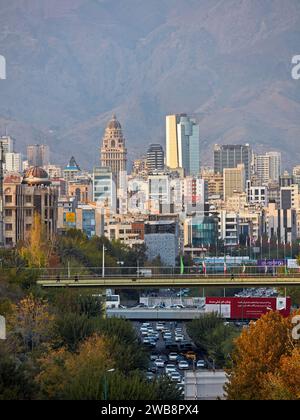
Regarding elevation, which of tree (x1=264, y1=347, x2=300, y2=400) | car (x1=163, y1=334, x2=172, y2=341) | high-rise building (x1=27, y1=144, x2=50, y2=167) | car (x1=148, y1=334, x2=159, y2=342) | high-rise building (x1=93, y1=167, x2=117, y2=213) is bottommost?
car (x1=163, y1=334, x2=172, y2=341)

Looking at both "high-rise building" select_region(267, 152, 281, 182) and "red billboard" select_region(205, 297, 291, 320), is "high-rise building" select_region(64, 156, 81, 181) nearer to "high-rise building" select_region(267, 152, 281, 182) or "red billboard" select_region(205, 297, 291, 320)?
"high-rise building" select_region(267, 152, 281, 182)

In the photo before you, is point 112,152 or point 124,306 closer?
point 124,306

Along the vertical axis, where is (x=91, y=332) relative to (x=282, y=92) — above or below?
below

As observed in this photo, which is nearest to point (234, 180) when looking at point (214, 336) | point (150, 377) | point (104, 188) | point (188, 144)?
point (104, 188)

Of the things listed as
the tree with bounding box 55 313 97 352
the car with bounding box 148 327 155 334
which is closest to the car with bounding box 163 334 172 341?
the car with bounding box 148 327 155 334

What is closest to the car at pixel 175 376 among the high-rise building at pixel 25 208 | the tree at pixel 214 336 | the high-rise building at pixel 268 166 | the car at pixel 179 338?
the tree at pixel 214 336

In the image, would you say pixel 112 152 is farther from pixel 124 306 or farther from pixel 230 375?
pixel 230 375
